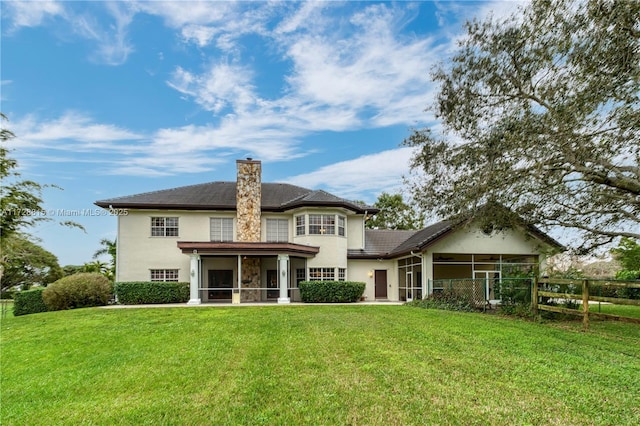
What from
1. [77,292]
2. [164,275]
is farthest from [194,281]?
[77,292]

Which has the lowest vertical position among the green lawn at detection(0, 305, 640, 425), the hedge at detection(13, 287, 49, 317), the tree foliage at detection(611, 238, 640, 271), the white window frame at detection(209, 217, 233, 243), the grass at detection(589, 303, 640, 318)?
the grass at detection(589, 303, 640, 318)

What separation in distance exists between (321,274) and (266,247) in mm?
3969

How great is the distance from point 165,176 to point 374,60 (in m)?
16.5

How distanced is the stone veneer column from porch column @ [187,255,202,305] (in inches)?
106

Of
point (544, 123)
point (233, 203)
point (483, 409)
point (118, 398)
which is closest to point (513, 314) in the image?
point (544, 123)

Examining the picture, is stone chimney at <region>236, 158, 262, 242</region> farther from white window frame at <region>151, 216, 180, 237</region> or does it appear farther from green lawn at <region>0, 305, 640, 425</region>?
green lawn at <region>0, 305, 640, 425</region>

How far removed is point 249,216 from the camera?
891 inches

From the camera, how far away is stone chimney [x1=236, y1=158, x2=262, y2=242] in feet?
73.8

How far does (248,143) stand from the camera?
25.0 m

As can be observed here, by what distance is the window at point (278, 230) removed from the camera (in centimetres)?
2341

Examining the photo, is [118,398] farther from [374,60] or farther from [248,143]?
[248,143]

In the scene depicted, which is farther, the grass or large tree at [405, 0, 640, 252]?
the grass

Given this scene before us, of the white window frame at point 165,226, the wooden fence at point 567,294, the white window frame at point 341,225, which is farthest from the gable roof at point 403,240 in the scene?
the white window frame at point 165,226

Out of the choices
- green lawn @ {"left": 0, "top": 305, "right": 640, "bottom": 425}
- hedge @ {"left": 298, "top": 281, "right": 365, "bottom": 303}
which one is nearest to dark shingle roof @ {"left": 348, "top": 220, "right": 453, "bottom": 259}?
hedge @ {"left": 298, "top": 281, "right": 365, "bottom": 303}
